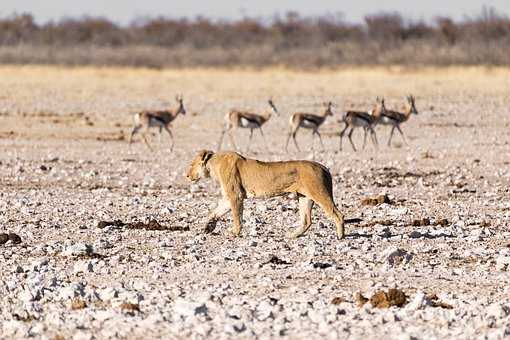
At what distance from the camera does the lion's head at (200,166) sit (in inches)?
566

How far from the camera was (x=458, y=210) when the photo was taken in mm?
16281

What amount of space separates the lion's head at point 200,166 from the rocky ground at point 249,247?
52 cm

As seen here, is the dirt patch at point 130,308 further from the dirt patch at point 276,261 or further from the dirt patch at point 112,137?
the dirt patch at point 112,137

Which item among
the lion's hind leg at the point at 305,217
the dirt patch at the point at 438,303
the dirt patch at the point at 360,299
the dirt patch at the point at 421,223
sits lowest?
the dirt patch at the point at 421,223

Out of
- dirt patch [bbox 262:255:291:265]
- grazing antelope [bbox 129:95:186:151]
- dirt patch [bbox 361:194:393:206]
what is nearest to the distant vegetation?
grazing antelope [bbox 129:95:186:151]

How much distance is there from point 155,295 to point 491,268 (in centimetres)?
299

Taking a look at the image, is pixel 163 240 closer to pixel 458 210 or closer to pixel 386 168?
pixel 458 210

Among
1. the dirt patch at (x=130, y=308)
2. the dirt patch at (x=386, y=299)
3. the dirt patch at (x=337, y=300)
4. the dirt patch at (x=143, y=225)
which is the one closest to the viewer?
the dirt patch at (x=130, y=308)

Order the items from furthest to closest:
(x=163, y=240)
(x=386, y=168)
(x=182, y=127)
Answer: (x=182, y=127) < (x=386, y=168) < (x=163, y=240)

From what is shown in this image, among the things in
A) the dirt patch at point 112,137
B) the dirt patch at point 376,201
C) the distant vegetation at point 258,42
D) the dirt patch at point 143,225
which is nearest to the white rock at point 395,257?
the dirt patch at point 143,225

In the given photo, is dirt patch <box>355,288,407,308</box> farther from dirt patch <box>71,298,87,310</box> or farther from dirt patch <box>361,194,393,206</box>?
dirt patch <box>361,194,393,206</box>

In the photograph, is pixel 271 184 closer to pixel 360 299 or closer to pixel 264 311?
pixel 360 299

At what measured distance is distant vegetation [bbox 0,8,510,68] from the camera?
58031mm

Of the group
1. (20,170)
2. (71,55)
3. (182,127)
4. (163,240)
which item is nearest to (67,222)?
(163,240)
